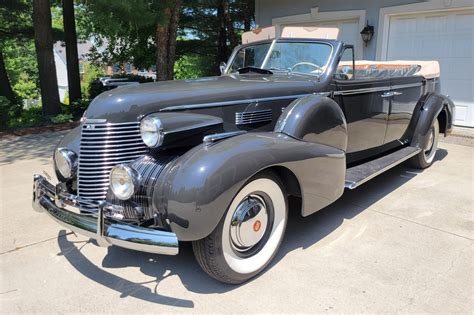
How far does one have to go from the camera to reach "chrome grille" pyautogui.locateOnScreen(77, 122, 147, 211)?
2.89 meters

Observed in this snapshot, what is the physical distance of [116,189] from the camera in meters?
2.69

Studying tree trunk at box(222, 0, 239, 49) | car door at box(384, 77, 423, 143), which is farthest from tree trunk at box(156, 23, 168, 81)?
car door at box(384, 77, 423, 143)

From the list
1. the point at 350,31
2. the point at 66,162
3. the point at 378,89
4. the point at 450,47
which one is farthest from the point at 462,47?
the point at 66,162

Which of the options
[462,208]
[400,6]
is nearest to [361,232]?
[462,208]

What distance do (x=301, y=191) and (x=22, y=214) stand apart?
115 inches

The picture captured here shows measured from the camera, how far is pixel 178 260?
322cm

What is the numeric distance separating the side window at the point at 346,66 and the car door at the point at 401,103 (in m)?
0.65

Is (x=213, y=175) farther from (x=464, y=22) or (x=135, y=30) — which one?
(x=135, y=30)

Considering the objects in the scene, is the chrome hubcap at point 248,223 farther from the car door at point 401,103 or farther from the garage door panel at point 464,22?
the garage door panel at point 464,22

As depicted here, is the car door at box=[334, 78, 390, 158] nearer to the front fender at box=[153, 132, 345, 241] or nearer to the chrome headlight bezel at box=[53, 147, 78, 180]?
the front fender at box=[153, 132, 345, 241]

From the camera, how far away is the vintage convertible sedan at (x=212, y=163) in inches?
98.9

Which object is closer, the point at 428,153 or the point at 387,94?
the point at 387,94

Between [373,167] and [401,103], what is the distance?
1.29 metres

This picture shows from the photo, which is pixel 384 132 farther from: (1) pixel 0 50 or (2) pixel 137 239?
(1) pixel 0 50
